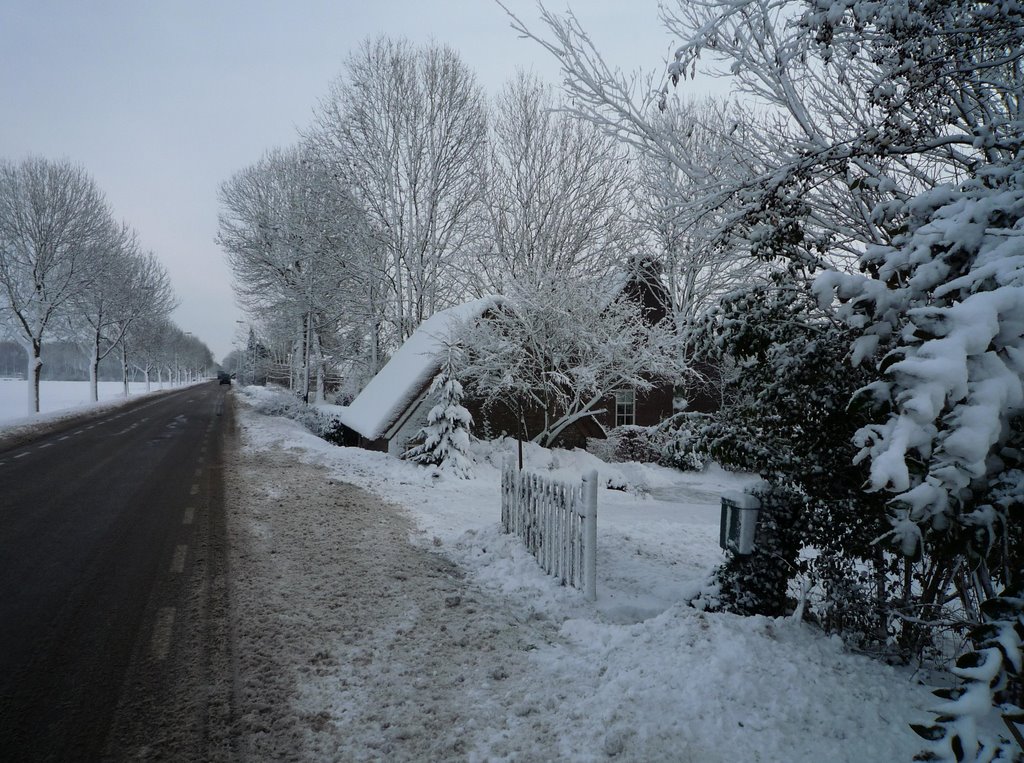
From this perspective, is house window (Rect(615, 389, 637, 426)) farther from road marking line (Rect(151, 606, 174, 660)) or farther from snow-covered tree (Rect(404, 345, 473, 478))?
road marking line (Rect(151, 606, 174, 660))

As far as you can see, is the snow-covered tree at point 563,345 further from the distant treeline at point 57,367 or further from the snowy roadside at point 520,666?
the distant treeline at point 57,367

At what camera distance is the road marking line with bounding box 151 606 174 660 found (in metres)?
4.11

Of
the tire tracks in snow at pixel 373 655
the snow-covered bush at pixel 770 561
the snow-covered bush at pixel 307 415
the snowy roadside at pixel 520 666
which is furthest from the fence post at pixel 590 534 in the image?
the snow-covered bush at pixel 307 415

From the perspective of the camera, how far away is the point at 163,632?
442cm

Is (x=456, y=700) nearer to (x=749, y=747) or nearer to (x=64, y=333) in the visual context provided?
(x=749, y=747)

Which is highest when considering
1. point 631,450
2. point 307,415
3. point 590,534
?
point 590,534

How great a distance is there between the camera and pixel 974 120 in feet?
12.5

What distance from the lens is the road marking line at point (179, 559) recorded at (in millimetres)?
5914

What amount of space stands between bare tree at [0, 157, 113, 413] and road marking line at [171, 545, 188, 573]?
25153 millimetres

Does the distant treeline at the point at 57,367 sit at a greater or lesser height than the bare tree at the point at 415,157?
lesser

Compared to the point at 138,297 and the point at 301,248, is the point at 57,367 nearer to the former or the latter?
the point at 138,297

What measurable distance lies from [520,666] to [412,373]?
11.6 meters

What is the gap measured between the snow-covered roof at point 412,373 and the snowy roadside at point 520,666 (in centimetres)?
709

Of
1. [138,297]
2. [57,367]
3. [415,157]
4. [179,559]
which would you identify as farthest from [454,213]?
[57,367]
